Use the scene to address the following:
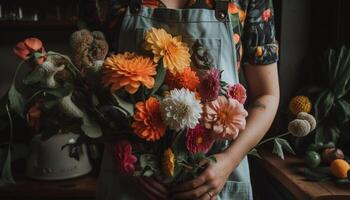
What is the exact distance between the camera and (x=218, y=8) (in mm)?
791

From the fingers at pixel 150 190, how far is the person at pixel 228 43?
0.04 metres

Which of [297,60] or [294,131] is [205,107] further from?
[297,60]

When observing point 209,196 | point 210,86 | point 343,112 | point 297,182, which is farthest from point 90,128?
point 343,112

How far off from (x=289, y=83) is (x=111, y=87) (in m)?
1.14

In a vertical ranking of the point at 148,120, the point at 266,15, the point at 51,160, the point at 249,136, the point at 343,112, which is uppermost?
the point at 266,15

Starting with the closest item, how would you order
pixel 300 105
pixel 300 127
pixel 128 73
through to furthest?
pixel 128 73, pixel 300 127, pixel 300 105

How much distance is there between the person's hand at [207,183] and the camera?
656mm

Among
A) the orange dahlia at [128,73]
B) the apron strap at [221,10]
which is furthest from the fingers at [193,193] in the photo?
the apron strap at [221,10]

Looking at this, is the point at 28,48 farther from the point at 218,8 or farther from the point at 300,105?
the point at 300,105

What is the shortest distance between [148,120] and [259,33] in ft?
1.29

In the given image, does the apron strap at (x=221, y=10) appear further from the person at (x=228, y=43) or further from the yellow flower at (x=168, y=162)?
the yellow flower at (x=168, y=162)

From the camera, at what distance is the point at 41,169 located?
1391 mm

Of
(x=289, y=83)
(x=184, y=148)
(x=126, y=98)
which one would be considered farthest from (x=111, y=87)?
(x=289, y=83)

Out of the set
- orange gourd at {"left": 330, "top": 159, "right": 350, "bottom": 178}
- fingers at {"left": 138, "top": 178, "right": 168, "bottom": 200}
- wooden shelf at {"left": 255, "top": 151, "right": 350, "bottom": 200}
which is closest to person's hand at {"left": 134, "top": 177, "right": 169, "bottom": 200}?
fingers at {"left": 138, "top": 178, "right": 168, "bottom": 200}
